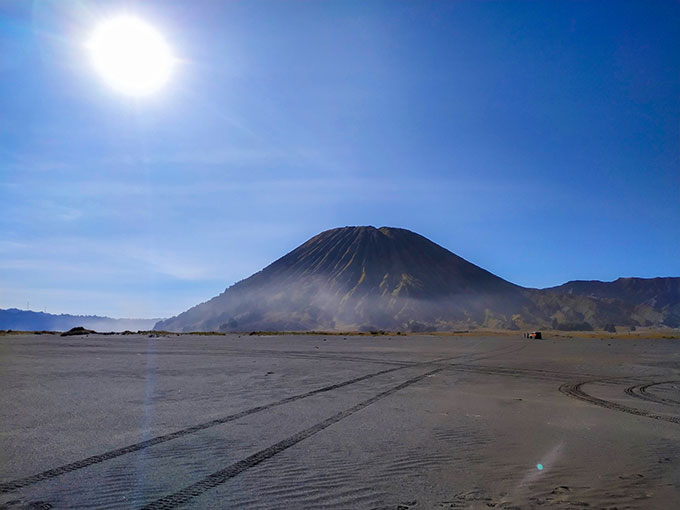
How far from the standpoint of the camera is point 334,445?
27.7 ft

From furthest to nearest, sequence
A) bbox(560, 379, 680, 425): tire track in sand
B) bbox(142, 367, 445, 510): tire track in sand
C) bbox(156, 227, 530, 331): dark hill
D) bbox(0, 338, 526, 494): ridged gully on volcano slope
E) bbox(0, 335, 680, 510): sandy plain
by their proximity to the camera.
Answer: bbox(156, 227, 530, 331): dark hill → bbox(560, 379, 680, 425): tire track in sand → bbox(0, 338, 526, 494): ridged gully on volcano slope → bbox(0, 335, 680, 510): sandy plain → bbox(142, 367, 445, 510): tire track in sand

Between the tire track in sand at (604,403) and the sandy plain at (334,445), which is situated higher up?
the sandy plain at (334,445)

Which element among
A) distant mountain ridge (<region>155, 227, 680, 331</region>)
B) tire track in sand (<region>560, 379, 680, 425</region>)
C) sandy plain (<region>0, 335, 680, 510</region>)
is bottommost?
tire track in sand (<region>560, 379, 680, 425</region>)

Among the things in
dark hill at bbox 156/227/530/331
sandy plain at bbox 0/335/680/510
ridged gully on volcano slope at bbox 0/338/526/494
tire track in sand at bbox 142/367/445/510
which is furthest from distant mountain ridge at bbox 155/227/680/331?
tire track in sand at bbox 142/367/445/510

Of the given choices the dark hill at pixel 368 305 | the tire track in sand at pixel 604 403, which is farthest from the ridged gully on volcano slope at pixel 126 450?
the dark hill at pixel 368 305

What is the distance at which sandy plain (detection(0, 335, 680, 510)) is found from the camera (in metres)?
5.93

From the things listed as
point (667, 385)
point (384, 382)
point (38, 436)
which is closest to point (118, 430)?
point (38, 436)

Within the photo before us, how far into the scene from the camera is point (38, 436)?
8.89 m

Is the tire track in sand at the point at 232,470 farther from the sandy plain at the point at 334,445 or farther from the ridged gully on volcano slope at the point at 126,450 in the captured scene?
the ridged gully on volcano slope at the point at 126,450

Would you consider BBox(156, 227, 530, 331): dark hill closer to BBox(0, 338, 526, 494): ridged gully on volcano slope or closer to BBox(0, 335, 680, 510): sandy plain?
BBox(0, 335, 680, 510): sandy plain

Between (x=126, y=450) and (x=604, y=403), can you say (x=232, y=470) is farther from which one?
(x=604, y=403)

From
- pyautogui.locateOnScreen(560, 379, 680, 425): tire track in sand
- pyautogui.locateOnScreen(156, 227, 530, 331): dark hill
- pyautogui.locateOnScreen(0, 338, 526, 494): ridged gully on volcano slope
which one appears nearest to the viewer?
pyautogui.locateOnScreen(0, 338, 526, 494): ridged gully on volcano slope

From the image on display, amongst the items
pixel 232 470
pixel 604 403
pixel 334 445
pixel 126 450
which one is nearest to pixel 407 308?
pixel 604 403

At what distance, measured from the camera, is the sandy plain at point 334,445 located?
5930mm
